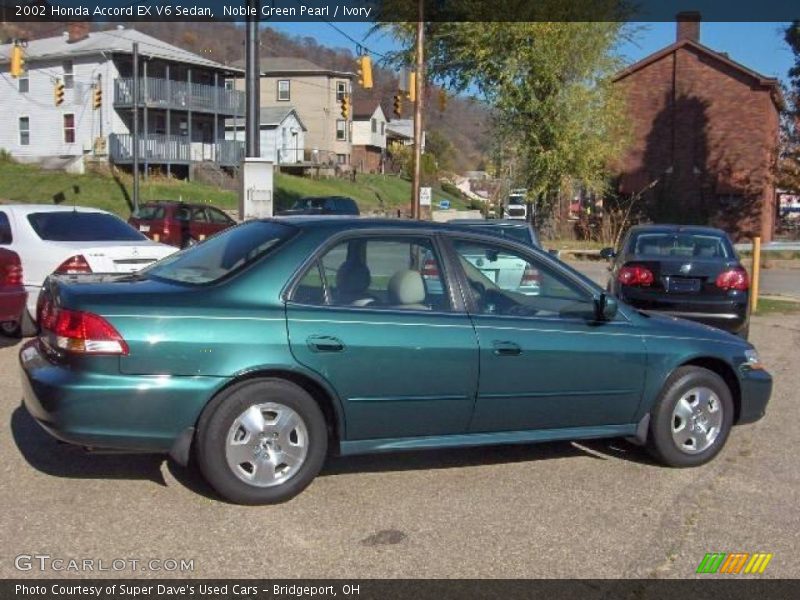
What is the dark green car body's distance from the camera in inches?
185

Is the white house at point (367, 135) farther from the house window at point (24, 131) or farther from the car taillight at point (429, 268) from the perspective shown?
the car taillight at point (429, 268)

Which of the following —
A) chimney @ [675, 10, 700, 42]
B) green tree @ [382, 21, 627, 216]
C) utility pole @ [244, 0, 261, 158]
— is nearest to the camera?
utility pole @ [244, 0, 261, 158]

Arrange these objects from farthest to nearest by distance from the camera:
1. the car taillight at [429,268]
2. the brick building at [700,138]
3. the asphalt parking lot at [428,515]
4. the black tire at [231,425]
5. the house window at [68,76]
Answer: the house window at [68,76] → the brick building at [700,138] → the car taillight at [429,268] → the black tire at [231,425] → the asphalt parking lot at [428,515]

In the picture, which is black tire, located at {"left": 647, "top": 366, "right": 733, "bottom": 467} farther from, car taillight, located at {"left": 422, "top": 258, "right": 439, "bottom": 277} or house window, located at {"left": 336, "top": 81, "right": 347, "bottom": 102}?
house window, located at {"left": 336, "top": 81, "right": 347, "bottom": 102}

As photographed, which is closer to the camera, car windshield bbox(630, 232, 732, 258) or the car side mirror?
A: the car side mirror

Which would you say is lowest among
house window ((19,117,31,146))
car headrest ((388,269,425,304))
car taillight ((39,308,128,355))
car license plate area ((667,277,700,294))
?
car license plate area ((667,277,700,294))

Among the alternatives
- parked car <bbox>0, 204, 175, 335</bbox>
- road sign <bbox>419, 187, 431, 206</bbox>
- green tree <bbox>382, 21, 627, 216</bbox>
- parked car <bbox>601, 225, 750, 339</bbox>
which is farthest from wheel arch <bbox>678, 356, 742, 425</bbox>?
green tree <bbox>382, 21, 627, 216</bbox>

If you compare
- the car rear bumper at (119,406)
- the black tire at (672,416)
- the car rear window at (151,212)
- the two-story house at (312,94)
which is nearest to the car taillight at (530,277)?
the black tire at (672,416)

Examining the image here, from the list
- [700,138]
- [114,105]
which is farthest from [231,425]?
[114,105]

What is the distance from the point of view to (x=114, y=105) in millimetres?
43156

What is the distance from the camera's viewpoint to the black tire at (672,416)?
5918 mm

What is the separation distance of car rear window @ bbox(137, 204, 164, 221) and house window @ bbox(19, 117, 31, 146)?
26.6m

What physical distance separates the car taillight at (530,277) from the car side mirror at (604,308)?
42 cm

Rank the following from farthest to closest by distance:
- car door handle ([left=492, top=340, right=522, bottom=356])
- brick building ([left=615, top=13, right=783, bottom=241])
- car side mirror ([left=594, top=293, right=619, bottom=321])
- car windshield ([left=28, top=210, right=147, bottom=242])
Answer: brick building ([left=615, top=13, right=783, bottom=241])
car windshield ([left=28, top=210, right=147, bottom=242])
car side mirror ([left=594, top=293, right=619, bottom=321])
car door handle ([left=492, top=340, right=522, bottom=356])
